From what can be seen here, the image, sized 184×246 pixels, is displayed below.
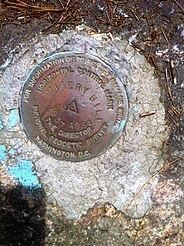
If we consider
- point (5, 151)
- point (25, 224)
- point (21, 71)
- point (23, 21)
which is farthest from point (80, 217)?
point (23, 21)

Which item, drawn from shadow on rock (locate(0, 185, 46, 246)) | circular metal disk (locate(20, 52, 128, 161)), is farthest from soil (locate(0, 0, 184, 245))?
circular metal disk (locate(20, 52, 128, 161))

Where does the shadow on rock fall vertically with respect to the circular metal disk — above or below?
below

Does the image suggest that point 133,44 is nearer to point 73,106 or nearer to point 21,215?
point 73,106

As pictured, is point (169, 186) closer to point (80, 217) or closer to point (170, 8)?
point (80, 217)

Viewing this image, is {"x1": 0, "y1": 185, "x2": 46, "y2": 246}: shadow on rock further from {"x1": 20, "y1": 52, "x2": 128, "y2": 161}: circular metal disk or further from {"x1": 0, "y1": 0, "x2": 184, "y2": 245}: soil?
{"x1": 20, "y1": 52, "x2": 128, "y2": 161}: circular metal disk

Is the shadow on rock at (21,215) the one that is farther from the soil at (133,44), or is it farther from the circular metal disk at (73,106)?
the circular metal disk at (73,106)

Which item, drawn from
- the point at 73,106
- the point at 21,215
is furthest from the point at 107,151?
the point at 21,215
